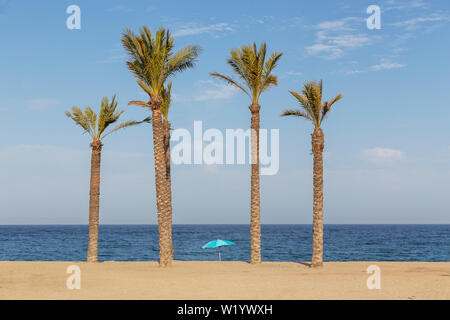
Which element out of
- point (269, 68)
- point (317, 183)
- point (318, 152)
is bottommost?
point (317, 183)

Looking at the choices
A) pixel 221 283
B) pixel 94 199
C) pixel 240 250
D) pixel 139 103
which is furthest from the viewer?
pixel 240 250

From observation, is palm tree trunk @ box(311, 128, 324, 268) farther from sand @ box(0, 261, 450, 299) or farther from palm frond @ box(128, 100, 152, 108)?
palm frond @ box(128, 100, 152, 108)

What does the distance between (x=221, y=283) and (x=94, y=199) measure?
491 inches

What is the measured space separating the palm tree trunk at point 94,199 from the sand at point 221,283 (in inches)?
169

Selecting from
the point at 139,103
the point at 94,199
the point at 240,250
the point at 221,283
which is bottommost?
the point at 240,250

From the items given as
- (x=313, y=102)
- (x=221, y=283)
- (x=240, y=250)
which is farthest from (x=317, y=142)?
(x=240, y=250)

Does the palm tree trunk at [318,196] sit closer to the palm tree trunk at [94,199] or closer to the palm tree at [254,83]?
the palm tree at [254,83]

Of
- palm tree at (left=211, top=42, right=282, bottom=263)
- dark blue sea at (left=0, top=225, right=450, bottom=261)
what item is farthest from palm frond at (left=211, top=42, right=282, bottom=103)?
dark blue sea at (left=0, top=225, right=450, bottom=261)

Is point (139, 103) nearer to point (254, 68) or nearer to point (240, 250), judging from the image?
point (254, 68)

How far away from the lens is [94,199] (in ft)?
87.8
